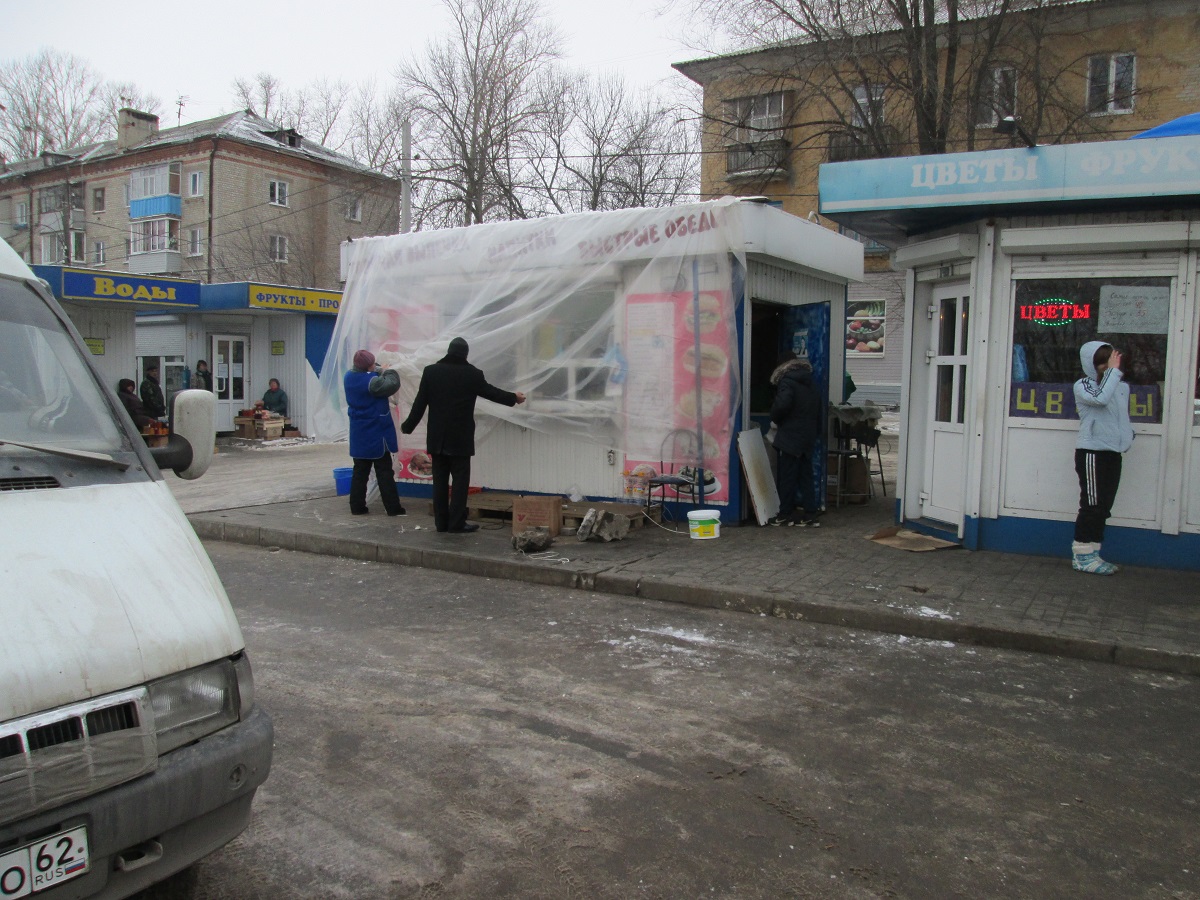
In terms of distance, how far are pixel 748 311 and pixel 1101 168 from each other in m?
3.27

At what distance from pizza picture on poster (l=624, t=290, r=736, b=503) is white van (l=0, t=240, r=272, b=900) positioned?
630 centimetres

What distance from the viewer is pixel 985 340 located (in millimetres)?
7703

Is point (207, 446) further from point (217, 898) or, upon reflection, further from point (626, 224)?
point (626, 224)

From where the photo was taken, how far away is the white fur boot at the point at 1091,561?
698 centimetres

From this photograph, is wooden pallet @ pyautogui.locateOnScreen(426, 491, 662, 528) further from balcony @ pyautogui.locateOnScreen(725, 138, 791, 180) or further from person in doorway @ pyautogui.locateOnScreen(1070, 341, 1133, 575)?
balcony @ pyautogui.locateOnScreen(725, 138, 791, 180)

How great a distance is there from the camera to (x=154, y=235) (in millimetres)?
38656

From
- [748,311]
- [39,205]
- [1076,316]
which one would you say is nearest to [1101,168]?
[1076,316]

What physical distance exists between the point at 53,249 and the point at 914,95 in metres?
44.5

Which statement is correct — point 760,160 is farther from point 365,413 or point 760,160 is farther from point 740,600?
point 740,600

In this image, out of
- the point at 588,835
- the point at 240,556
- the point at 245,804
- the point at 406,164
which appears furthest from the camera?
the point at 406,164

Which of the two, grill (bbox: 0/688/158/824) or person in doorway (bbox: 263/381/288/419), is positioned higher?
person in doorway (bbox: 263/381/288/419)

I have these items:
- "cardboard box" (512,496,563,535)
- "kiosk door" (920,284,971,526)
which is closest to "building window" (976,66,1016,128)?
"kiosk door" (920,284,971,526)

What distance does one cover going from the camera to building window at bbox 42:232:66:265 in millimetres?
44188

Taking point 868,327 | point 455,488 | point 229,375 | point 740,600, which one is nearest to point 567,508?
point 455,488
